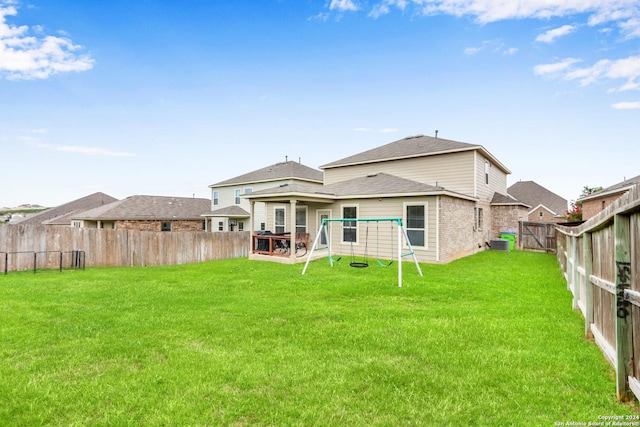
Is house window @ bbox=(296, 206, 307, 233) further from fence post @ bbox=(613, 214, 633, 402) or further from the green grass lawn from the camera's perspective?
fence post @ bbox=(613, 214, 633, 402)

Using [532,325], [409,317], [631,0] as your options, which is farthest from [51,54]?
[631,0]

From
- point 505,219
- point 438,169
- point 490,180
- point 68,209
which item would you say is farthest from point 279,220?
point 68,209

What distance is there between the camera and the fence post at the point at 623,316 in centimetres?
278

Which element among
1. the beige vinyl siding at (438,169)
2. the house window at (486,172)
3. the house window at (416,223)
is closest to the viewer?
the house window at (416,223)

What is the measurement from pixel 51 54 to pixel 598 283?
20584 millimetres

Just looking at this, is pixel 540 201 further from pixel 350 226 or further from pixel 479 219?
pixel 350 226

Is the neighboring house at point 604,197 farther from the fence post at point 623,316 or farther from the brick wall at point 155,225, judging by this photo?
the brick wall at point 155,225

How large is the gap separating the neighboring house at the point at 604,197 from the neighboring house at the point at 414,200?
11.8 feet

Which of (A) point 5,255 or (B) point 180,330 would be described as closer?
(B) point 180,330

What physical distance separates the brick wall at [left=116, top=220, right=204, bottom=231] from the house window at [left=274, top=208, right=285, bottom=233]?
45.9 feet

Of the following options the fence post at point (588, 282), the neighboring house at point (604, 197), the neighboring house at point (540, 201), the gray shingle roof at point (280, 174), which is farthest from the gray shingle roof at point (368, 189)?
the neighboring house at point (540, 201)

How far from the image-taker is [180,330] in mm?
5008

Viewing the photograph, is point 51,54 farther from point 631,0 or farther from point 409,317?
point 631,0

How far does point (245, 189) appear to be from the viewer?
1134 inches
